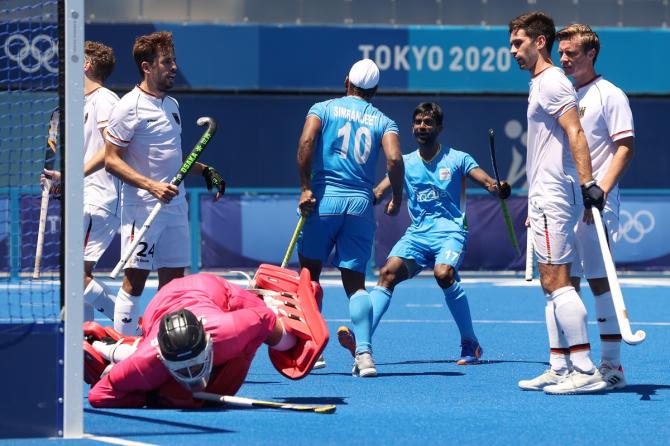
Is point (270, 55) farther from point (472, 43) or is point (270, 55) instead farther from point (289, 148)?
point (472, 43)

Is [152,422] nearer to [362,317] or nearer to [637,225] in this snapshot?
[362,317]

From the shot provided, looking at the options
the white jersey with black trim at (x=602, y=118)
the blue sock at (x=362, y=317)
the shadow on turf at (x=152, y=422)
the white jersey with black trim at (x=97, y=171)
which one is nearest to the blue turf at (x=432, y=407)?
the shadow on turf at (x=152, y=422)

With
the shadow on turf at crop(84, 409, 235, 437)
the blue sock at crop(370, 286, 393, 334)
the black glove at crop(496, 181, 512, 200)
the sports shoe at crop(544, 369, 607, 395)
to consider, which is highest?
the black glove at crop(496, 181, 512, 200)

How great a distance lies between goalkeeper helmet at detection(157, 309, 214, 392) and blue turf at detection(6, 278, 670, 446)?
0.22 metres

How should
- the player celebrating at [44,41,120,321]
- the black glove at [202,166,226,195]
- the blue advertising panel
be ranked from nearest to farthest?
the black glove at [202,166,226,195] < the player celebrating at [44,41,120,321] < the blue advertising panel

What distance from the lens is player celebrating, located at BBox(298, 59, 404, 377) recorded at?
859 cm

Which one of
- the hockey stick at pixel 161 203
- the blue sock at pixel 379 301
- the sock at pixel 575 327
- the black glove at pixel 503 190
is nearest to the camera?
the sock at pixel 575 327

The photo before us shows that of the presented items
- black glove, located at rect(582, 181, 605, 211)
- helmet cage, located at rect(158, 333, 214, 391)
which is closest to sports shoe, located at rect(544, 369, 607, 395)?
black glove, located at rect(582, 181, 605, 211)

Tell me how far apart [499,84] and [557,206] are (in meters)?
14.4

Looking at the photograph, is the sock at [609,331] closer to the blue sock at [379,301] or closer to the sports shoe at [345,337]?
the sports shoe at [345,337]

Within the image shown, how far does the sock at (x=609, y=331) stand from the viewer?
784cm

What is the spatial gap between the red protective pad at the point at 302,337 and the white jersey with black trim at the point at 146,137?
5.33 feet

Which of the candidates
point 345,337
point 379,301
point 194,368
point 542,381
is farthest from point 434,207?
point 194,368

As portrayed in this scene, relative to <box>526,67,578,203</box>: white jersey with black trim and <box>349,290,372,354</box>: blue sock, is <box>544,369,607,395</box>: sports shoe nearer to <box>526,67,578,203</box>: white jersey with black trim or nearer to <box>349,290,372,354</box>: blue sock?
<box>526,67,578,203</box>: white jersey with black trim
